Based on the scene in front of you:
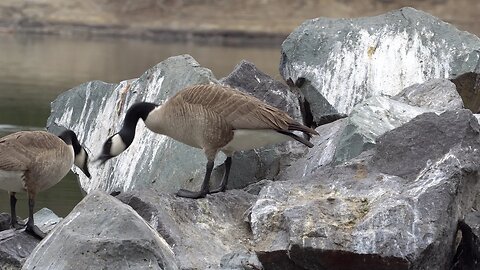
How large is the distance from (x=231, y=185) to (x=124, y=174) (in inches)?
38.8

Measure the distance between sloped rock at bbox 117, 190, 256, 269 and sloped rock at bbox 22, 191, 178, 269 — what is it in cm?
38

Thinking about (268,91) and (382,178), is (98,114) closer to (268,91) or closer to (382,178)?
(268,91)

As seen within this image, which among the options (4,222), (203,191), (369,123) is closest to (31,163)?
(4,222)

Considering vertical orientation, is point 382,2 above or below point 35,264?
below

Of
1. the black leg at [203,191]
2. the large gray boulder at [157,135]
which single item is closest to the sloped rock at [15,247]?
the black leg at [203,191]

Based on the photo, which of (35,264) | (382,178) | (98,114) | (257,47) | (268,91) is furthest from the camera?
(257,47)

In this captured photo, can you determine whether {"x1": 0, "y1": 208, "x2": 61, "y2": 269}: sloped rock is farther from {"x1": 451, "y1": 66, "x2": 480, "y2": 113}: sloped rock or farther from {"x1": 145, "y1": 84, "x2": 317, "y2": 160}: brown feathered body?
{"x1": 451, "y1": 66, "x2": 480, "y2": 113}: sloped rock

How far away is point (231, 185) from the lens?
338 inches

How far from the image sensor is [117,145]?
799 cm

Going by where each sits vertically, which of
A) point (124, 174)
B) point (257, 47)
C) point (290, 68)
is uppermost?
point (290, 68)

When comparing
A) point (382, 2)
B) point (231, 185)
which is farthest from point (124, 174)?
point (382, 2)

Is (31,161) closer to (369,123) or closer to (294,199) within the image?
(294,199)

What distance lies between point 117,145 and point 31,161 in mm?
816

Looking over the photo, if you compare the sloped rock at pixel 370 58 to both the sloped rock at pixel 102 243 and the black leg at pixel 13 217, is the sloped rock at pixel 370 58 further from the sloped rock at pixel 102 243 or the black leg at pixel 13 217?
the sloped rock at pixel 102 243
